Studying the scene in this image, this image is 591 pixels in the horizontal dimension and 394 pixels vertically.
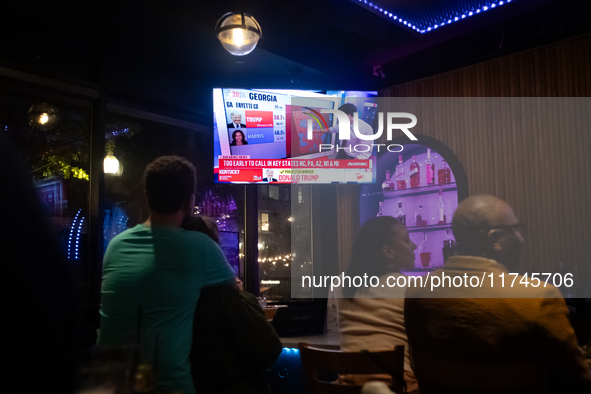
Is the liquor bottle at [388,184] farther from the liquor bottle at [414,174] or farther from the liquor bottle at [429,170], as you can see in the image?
the liquor bottle at [429,170]

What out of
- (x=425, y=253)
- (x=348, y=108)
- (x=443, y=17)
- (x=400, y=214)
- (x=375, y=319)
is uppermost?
(x=443, y=17)

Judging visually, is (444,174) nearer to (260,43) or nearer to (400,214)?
(400,214)

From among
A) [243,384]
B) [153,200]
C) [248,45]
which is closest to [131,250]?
[153,200]

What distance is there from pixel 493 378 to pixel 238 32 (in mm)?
2381

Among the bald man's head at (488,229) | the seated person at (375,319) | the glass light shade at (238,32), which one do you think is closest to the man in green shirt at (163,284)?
the seated person at (375,319)

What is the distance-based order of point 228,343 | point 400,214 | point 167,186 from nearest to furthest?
point 228,343 < point 167,186 < point 400,214

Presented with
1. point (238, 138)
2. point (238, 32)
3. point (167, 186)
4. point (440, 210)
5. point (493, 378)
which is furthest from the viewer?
point (440, 210)

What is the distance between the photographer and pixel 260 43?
3701 millimetres

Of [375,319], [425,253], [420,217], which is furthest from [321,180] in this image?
[375,319]

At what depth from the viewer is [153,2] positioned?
3.10 m

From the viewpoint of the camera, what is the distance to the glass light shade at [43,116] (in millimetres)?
3246

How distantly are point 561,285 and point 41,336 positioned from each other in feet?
11.3

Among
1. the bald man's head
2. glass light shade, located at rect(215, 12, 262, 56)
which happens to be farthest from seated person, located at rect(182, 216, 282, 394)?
glass light shade, located at rect(215, 12, 262, 56)

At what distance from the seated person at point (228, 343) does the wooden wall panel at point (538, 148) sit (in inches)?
95.6
